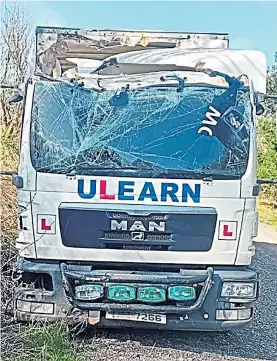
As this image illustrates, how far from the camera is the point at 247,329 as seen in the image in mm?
6539

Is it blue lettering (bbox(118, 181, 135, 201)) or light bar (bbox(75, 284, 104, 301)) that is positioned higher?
blue lettering (bbox(118, 181, 135, 201))

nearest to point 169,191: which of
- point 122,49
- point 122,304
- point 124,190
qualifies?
point 124,190

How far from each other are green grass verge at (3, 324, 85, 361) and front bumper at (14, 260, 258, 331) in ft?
0.50

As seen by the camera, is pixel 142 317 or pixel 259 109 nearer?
pixel 142 317

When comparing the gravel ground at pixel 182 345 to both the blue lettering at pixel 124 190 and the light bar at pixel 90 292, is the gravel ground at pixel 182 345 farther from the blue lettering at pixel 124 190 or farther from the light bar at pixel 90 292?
the blue lettering at pixel 124 190

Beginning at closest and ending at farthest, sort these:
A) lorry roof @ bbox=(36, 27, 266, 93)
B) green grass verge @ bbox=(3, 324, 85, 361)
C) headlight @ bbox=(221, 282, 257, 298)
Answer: green grass verge @ bbox=(3, 324, 85, 361) → headlight @ bbox=(221, 282, 257, 298) → lorry roof @ bbox=(36, 27, 266, 93)

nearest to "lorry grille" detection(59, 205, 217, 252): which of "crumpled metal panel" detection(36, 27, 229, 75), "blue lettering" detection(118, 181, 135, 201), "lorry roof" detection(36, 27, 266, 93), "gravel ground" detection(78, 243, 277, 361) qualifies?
"blue lettering" detection(118, 181, 135, 201)

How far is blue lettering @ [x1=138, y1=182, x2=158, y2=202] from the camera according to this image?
5.16 metres

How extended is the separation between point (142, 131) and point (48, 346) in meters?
1.93

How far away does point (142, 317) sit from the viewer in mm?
5219

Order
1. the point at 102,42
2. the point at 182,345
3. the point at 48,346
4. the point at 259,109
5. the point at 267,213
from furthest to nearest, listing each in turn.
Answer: the point at 267,213 → the point at 102,42 → the point at 182,345 → the point at 259,109 → the point at 48,346

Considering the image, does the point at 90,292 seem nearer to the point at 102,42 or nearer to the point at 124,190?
the point at 124,190

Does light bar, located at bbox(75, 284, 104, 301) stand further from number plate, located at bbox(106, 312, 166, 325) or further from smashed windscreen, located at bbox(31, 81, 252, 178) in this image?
smashed windscreen, located at bbox(31, 81, 252, 178)

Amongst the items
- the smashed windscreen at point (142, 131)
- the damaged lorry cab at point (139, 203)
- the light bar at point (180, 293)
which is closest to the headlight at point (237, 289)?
the damaged lorry cab at point (139, 203)
